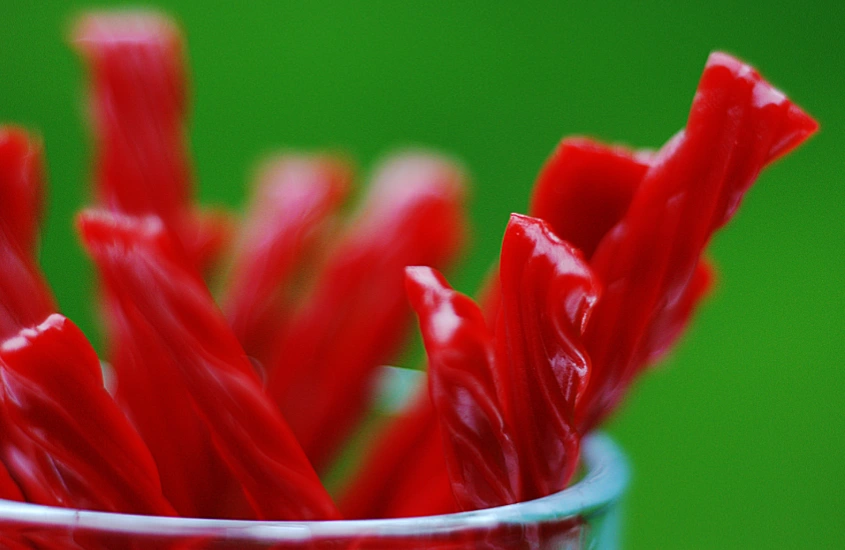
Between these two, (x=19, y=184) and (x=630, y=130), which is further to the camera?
(x=630, y=130)

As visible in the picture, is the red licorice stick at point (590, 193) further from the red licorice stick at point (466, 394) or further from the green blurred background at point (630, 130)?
the green blurred background at point (630, 130)

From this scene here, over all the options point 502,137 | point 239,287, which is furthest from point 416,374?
point 502,137

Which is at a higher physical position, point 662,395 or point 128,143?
point 128,143

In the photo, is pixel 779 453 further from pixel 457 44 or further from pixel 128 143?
pixel 128 143

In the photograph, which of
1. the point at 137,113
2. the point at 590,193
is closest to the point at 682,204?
the point at 590,193

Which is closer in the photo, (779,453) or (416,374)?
(416,374)

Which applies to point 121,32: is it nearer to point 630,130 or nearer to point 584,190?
point 584,190

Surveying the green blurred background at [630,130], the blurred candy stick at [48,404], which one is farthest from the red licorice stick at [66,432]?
the green blurred background at [630,130]
